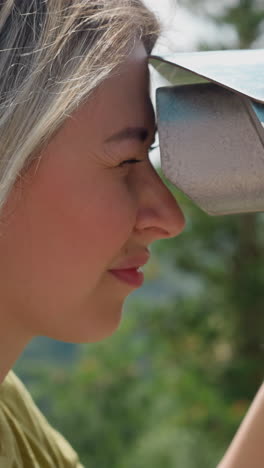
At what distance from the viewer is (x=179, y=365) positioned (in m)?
2.91

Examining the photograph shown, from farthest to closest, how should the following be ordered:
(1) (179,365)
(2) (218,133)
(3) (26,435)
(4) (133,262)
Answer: (1) (179,365) < (3) (26,435) < (4) (133,262) < (2) (218,133)

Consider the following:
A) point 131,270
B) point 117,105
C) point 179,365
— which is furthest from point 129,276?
point 179,365

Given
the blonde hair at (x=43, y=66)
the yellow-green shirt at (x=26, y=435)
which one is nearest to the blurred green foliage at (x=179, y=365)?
the yellow-green shirt at (x=26, y=435)

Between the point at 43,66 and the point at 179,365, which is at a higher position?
the point at 43,66

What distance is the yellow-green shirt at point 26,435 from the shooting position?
123 centimetres

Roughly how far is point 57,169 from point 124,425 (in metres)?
1.87

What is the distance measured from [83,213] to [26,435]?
0.37 metres

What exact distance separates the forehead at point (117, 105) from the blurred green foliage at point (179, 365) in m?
1.65

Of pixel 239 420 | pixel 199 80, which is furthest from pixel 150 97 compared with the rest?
pixel 239 420

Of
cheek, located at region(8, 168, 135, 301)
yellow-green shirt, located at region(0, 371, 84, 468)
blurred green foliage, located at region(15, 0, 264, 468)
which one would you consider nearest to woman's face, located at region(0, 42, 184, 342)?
cheek, located at region(8, 168, 135, 301)

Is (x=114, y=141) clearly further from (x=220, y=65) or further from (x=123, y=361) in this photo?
(x=123, y=361)

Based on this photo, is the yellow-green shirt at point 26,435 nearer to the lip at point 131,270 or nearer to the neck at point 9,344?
the neck at point 9,344

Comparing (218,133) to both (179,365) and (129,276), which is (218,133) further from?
(179,365)

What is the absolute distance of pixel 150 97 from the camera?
1.15 m
